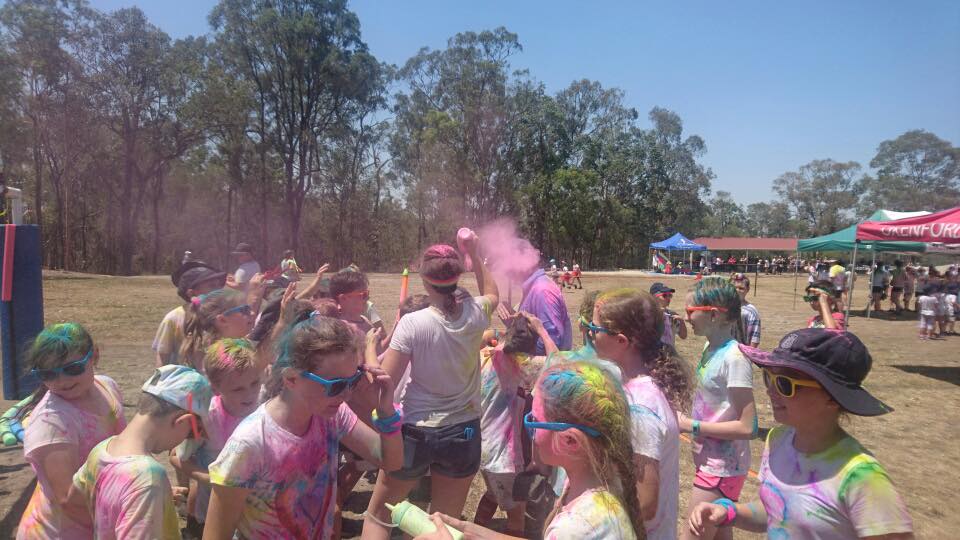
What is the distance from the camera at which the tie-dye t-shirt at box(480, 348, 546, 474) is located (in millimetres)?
3357

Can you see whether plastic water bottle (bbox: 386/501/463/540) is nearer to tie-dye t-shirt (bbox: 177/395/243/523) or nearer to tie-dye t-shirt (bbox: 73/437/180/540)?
tie-dye t-shirt (bbox: 73/437/180/540)

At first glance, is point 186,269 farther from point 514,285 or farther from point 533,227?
point 533,227

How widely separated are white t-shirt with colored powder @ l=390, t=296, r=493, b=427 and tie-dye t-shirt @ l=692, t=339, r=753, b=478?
1281mm

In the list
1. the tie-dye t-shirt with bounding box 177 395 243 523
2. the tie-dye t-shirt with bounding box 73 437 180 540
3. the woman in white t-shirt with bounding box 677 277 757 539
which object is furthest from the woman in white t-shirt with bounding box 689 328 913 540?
the tie-dye t-shirt with bounding box 177 395 243 523

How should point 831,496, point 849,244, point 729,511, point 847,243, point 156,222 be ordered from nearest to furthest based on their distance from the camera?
point 831,496 → point 729,511 → point 847,243 → point 849,244 → point 156,222

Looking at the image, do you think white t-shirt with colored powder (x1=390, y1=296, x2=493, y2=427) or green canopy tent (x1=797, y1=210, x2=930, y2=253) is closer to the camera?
white t-shirt with colored powder (x1=390, y1=296, x2=493, y2=427)

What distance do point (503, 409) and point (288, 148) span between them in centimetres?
3591

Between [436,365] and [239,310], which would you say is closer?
[436,365]

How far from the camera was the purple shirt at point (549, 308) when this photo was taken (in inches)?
147

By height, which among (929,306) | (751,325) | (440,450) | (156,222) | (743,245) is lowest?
(929,306)

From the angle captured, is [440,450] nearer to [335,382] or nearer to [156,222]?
[335,382]

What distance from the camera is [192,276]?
4.26 meters

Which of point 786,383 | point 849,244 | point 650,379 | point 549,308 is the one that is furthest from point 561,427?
point 849,244

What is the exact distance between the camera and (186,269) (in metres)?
4.49
